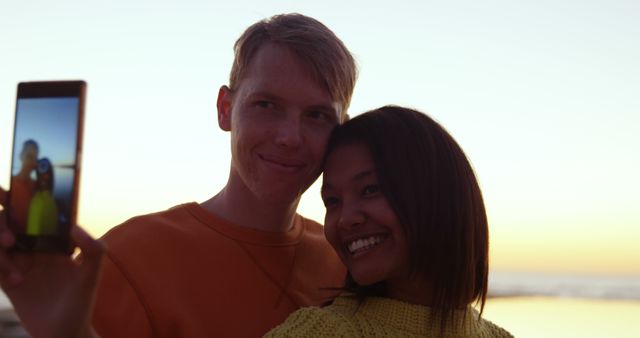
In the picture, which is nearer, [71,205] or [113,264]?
[71,205]

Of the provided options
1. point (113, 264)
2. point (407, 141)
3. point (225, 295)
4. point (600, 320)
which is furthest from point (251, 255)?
point (600, 320)

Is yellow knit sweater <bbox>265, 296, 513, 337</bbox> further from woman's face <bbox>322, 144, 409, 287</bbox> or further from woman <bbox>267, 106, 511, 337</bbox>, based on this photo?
woman's face <bbox>322, 144, 409, 287</bbox>

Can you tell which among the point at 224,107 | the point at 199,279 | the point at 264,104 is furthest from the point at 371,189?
the point at 224,107

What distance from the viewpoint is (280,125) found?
11.8 ft

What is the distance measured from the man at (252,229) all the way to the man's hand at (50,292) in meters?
0.88

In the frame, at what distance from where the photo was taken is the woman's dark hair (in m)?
3.18

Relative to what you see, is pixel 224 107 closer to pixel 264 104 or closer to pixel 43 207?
pixel 264 104

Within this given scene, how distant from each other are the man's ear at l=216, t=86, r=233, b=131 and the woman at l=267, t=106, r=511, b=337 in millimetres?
788

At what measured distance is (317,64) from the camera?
364 centimetres

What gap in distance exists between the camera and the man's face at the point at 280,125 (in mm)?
3568

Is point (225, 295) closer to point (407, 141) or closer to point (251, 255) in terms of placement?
point (251, 255)

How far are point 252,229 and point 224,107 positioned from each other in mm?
729

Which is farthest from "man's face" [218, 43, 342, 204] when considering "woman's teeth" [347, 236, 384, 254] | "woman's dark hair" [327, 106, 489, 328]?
"woman's teeth" [347, 236, 384, 254]

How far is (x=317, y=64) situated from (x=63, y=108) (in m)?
1.59
